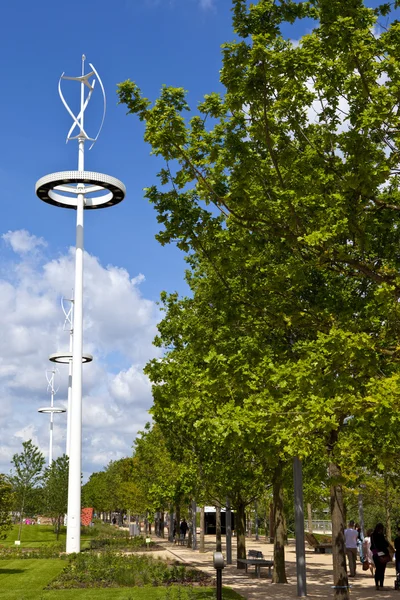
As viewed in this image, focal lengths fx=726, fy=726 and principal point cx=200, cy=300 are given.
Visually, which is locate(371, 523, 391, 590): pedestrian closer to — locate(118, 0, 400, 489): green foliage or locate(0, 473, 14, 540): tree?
locate(118, 0, 400, 489): green foliage

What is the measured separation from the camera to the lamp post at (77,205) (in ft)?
133

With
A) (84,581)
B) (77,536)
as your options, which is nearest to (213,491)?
(84,581)

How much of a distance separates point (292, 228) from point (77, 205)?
38.6 meters

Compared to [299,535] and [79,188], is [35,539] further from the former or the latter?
[299,535]

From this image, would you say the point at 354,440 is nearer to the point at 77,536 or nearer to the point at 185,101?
the point at 185,101

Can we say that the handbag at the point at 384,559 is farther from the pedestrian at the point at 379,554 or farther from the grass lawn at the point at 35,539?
the grass lawn at the point at 35,539

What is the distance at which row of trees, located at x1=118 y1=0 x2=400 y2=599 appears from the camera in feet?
33.2

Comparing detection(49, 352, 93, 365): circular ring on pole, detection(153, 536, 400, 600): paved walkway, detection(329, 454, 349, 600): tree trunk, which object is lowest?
detection(153, 536, 400, 600): paved walkway

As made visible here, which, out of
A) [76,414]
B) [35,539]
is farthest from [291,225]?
[35,539]

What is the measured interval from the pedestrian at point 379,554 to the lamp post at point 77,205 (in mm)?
21250

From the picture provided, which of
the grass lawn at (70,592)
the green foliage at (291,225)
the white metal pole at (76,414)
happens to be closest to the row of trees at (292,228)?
the green foliage at (291,225)

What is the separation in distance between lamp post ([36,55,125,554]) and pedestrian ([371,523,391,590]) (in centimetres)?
2125

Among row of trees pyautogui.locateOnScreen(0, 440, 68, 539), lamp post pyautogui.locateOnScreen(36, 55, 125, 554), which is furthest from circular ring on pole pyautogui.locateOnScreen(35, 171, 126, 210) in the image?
row of trees pyautogui.locateOnScreen(0, 440, 68, 539)

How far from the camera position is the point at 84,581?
22516 millimetres
